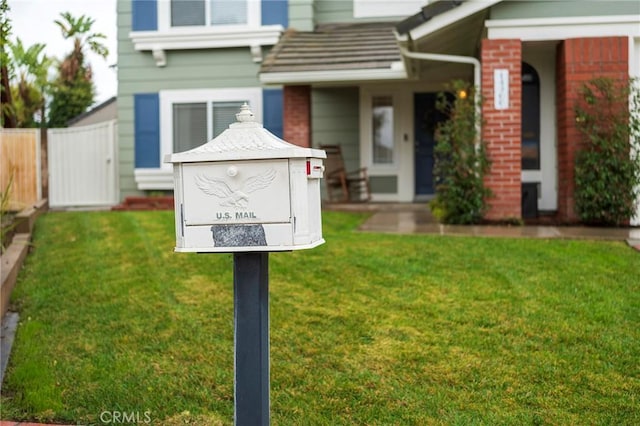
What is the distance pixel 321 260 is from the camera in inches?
293

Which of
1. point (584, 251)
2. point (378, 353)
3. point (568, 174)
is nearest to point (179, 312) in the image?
point (378, 353)

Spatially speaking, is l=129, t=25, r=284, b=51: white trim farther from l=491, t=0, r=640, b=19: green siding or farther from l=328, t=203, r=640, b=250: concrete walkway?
l=491, t=0, r=640, b=19: green siding

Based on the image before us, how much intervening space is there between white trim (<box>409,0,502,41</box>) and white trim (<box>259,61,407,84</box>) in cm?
209

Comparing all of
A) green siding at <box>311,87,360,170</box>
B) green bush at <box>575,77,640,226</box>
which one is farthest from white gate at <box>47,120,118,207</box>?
green bush at <box>575,77,640,226</box>

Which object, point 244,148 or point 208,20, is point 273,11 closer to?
point 208,20

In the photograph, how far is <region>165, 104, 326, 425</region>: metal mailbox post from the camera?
3.23 meters

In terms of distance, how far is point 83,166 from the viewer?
15.9 m

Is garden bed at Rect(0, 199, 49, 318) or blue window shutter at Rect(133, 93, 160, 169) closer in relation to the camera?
garden bed at Rect(0, 199, 49, 318)

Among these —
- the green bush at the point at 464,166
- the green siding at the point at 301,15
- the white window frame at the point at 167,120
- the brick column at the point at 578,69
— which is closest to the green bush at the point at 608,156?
the brick column at the point at 578,69

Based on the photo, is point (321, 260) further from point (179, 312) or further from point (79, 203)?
point (79, 203)

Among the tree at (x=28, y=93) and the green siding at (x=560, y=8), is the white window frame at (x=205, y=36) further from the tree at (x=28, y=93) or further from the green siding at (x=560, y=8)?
Answer: the green siding at (x=560, y=8)

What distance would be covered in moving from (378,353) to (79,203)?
38.7 ft

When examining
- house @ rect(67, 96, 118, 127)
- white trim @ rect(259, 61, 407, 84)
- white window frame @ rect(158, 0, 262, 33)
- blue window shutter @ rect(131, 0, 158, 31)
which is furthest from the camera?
house @ rect(67, 96, 118, 127)

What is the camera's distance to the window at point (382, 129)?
15461mm
